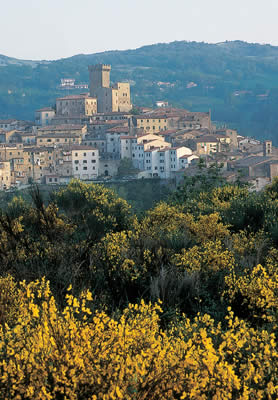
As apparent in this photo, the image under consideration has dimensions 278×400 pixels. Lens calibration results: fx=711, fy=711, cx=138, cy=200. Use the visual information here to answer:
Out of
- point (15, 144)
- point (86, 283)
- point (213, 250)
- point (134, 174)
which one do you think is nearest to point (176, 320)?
point (86, 283)

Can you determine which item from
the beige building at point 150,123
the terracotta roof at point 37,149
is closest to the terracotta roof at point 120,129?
the beige building at point 150,123

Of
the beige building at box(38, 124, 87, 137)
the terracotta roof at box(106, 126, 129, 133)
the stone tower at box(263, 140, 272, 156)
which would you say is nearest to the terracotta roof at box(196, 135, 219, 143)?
the stone tower at box(263, 140, 272, 156)

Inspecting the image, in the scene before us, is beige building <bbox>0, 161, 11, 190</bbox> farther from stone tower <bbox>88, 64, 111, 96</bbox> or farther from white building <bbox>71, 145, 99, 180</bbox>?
stone tower <bbox>88, 64, 111, 96</bbox>

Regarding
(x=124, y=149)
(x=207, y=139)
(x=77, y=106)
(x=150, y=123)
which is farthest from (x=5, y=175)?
(x=77, y=106)

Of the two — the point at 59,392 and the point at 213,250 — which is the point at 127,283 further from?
the point at 59,392

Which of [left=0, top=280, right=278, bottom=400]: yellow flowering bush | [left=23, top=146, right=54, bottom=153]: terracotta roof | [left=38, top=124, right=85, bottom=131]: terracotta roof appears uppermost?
[left=0, top=280, right=278, bottom=400]: yellow flowering bush

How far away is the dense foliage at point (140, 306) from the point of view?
755cm

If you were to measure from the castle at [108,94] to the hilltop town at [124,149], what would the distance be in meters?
5.05

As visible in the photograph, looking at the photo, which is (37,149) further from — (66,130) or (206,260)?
(206,260)

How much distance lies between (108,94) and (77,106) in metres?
6.72

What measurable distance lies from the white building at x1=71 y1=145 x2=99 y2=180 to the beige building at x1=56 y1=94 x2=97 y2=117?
775 inches

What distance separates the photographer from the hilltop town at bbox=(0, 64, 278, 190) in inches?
3081

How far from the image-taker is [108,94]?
108 m

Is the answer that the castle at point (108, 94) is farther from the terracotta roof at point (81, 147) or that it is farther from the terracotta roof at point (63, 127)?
the terracotta roof at point (81, 147)
